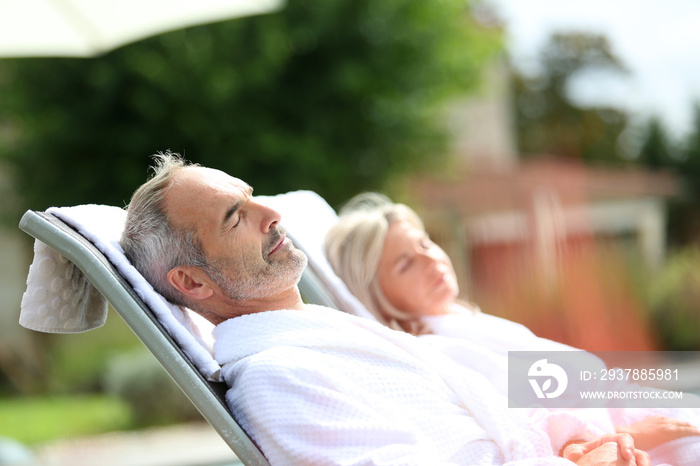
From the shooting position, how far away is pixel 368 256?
297cm

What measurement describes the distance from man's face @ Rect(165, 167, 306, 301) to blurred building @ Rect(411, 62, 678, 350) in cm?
687

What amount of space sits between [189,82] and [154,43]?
2.36ft

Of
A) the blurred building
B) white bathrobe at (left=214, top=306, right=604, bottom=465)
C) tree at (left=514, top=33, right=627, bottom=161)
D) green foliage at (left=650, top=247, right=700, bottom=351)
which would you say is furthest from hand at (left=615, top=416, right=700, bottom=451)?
tree at (left=514, top=33, right=627, bottom=161)

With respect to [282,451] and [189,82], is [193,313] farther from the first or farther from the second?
[189,82]

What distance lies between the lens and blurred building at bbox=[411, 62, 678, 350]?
8.81m

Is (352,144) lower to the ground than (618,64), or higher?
higher

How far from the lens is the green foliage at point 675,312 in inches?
400

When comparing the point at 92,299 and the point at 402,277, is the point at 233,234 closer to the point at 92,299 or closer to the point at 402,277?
the point at 92,299

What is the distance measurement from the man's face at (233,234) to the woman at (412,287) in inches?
27.9

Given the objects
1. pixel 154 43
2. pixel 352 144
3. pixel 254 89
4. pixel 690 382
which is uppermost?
pixel 154 43

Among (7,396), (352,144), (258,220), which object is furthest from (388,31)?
(258,220)

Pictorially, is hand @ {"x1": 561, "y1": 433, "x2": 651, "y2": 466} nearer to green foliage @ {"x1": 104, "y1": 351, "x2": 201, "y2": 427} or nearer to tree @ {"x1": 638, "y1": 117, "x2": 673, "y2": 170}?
green foliage @ {"x1": 104, "y1": 351, "x2": 201, "y2": 427}

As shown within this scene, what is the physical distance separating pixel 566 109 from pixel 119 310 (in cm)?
3035

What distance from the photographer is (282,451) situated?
5.93 ft
